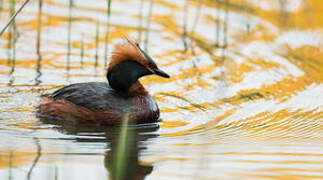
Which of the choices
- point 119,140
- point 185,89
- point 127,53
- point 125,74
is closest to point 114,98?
point 125,74

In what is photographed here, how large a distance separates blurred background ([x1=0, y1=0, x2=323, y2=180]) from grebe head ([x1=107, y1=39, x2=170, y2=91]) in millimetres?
654

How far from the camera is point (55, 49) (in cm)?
1130

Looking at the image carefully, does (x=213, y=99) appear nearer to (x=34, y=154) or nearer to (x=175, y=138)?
(x=175, y=138)

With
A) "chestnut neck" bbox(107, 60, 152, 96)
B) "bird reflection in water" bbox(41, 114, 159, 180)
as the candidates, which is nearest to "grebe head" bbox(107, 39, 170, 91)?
"chestnut neck" bbox(107, 60, 152, 96)

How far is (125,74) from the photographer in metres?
8.12

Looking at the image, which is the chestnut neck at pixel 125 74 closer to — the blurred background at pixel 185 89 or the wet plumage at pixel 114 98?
the wet plumage at pixel 114 98

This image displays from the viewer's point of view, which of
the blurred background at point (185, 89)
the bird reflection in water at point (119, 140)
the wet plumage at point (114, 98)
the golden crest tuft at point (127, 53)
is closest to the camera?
the bird reflection in water at point (119, 140)

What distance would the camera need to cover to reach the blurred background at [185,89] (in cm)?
607

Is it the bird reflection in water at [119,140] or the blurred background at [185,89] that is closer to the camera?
the bird reflection in water at [119,140]

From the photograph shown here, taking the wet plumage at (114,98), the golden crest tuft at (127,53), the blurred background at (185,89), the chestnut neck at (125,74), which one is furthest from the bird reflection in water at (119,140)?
the golden crest tuft at (127,53)

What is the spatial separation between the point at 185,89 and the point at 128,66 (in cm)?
173

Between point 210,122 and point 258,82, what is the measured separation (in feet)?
7.71

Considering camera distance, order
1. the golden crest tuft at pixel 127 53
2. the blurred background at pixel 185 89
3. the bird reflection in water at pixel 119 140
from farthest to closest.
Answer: the golden crest tuft at pixel 127 53 < the blurred background at pixel 185 89 < the bird reflection in water at pixel 119 140

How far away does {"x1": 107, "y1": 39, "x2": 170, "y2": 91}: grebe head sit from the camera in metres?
8.03
